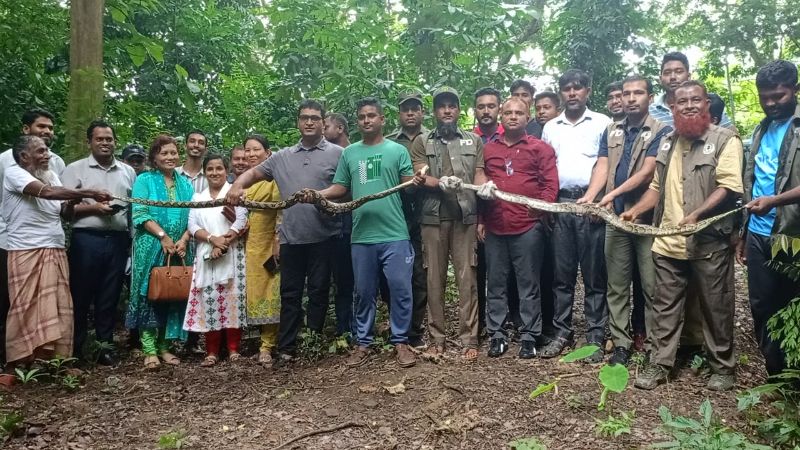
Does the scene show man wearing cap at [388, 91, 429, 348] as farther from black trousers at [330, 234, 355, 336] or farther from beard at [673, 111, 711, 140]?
beard at [673, 111, 711, 140]

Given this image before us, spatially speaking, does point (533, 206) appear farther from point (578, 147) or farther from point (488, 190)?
point (578, 147)

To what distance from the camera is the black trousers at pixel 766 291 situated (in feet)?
13.5

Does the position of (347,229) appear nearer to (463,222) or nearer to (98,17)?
(463,222)

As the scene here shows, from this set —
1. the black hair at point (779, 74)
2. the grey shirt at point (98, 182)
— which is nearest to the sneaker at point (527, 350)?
the black hair at point (779, 74)

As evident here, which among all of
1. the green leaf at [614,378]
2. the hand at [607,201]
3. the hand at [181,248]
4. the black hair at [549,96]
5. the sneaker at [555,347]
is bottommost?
the sneaker at [555,347]

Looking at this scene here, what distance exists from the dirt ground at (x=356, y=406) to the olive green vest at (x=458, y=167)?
4.10 ft

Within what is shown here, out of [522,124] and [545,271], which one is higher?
[522,124]

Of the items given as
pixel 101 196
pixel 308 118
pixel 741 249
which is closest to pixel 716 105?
pixel 741 249

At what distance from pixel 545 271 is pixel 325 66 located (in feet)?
13.5

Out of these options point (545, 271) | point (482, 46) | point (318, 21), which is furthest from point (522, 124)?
point (318, 21)

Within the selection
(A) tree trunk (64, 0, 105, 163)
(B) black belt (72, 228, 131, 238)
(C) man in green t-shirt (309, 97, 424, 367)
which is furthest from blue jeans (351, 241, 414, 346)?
(A) tree trunk (64, 0, 105, 163)

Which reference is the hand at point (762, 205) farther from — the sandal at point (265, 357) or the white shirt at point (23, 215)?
the white shirt at point (23, 215)

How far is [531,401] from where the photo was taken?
4.14 meters

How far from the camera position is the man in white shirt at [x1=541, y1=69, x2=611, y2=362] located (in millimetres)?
5074
